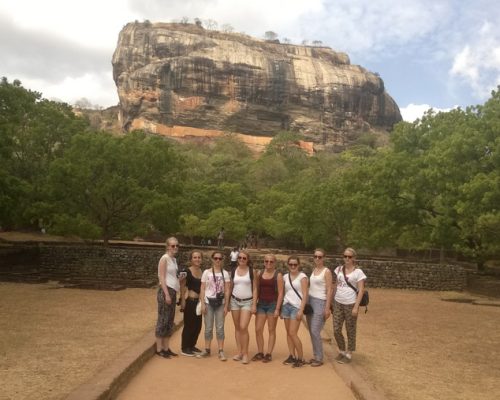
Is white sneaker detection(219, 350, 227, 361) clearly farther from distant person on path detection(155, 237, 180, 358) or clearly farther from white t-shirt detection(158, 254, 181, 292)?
white t-shirt detection(158, 254, 181, 292)

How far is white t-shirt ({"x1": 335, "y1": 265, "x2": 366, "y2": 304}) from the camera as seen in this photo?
290 inches

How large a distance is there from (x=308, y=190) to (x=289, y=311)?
24782mm

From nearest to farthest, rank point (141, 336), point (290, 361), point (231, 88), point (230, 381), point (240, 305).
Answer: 1. point (230, 381)
2. point (240, 305)
3. point (290, 361)
4. point (141, 336)
5. point (231, 88)

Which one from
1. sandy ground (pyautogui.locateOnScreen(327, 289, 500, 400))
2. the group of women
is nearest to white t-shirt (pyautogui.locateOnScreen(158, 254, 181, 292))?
the group of women

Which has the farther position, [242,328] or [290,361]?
[290,361]

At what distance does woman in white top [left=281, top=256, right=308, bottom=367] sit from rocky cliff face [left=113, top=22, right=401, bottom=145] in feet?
284

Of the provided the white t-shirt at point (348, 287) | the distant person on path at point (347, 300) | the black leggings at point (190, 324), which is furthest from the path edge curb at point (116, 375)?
the white t-shirt at point (348, 287)

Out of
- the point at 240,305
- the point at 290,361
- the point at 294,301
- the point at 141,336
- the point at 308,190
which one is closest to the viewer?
the point at 294,301

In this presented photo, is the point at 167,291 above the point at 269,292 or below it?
below

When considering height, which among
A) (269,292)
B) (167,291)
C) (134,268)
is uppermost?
(269,292)

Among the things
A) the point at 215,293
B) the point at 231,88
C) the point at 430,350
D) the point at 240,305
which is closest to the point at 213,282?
the point at 215,293

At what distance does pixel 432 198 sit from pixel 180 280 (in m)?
18.5

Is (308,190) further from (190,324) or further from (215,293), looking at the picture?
(215,293)

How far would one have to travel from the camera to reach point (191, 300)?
24.0ft
